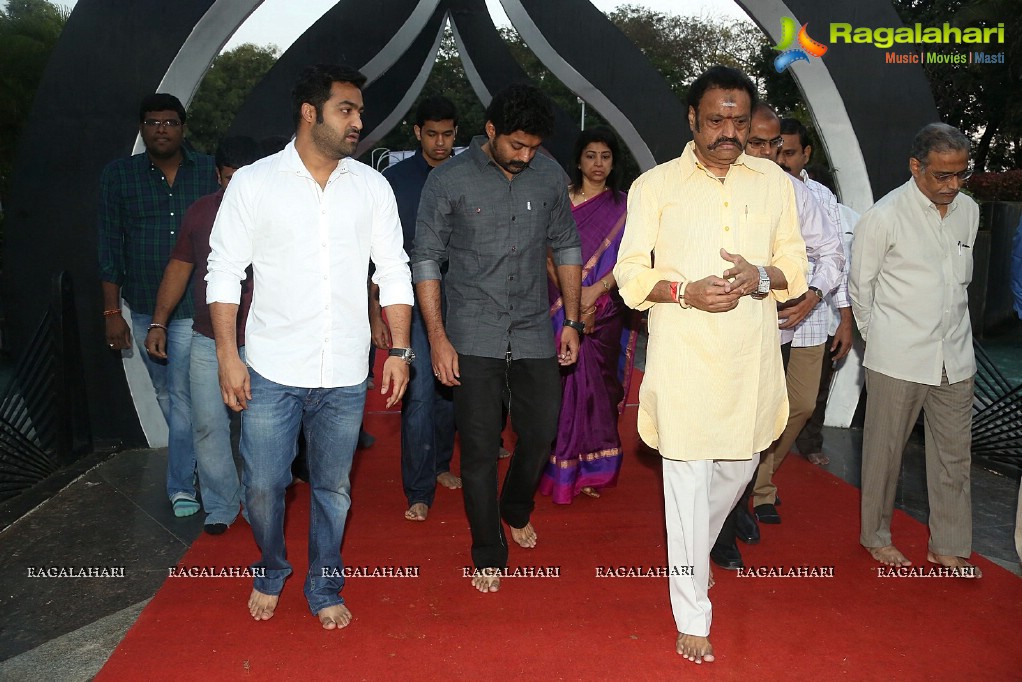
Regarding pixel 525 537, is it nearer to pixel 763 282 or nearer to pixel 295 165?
pixel 763 282

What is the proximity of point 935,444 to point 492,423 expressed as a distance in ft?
5.86

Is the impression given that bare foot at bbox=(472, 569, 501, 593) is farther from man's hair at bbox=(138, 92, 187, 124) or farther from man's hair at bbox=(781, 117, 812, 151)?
man's hair at bbox=(138, 92, 187, 124)

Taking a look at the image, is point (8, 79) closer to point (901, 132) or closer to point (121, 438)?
point (121, 438)

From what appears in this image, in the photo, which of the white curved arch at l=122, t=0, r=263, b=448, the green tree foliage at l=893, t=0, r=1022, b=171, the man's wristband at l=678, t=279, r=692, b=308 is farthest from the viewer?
the green tree foliage at l=893, t=0, r=1022, b=171

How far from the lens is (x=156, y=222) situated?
4.59 meters

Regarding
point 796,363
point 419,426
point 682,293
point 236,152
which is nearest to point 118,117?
point 236,152

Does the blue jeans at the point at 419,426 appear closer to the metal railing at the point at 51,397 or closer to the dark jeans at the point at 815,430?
the metal railing at the point at 51,397

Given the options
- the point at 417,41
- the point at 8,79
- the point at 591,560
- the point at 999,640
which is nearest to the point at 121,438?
the point at 591,560

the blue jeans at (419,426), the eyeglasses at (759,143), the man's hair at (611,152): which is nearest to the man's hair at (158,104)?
the blue jeans at (419,426)

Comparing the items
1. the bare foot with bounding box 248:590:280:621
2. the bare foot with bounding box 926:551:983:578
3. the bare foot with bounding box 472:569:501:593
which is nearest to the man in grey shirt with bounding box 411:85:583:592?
the bare foot with bounding box 472:569:501:593

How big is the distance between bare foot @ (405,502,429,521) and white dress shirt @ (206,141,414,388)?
4.70 ft

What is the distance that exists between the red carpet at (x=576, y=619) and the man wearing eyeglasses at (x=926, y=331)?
28cm


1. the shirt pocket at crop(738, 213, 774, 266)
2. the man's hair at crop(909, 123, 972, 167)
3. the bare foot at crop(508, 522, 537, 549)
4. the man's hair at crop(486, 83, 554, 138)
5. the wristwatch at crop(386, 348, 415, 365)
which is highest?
the man's hair at crop(486, 83, 554, 138)

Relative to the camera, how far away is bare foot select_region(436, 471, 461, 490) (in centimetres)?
481
